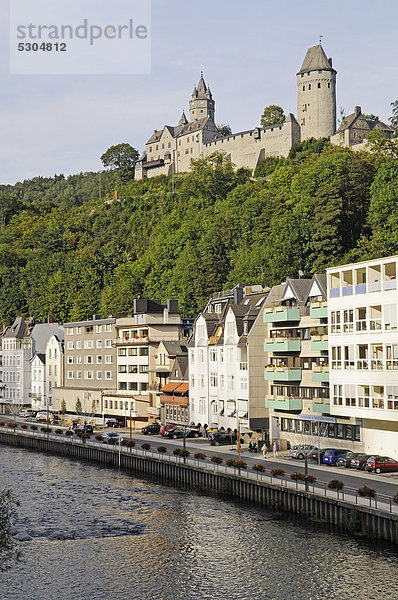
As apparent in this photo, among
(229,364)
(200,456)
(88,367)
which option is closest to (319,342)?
(200,456)

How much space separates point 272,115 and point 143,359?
109 metres

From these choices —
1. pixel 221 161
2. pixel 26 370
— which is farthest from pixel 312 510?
pixel 221 161

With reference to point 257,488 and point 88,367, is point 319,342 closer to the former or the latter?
point 257,488

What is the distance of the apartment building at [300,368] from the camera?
236ft

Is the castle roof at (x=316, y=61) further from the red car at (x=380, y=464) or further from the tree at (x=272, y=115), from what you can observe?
the red car at (x=380, y=464)

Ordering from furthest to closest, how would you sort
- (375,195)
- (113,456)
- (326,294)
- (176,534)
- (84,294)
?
1. (84,294)
2. (375,195)
3. (113,456)
4. (326,294)
5. (176,534)

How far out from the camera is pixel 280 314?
78125 mm

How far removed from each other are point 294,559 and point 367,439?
78.8 ft

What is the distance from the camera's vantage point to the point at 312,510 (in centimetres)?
5247

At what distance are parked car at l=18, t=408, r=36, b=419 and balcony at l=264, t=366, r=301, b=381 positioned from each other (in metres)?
57.5

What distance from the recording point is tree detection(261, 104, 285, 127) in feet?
646

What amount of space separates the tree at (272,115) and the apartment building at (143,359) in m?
99.0

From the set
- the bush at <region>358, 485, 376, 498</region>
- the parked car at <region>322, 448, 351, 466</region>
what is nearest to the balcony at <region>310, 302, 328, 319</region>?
the parked car at <region>322, 448, 351, 466</region>

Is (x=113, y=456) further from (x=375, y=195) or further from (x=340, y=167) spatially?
(x=340, y=167)
